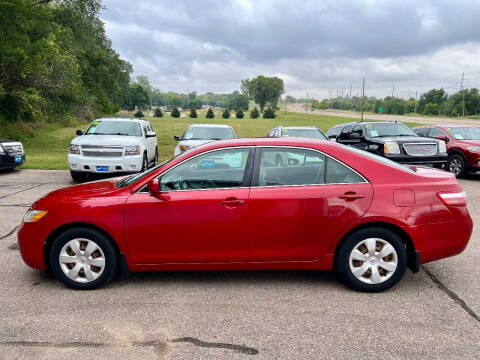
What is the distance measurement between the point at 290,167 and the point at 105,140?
24.7ft

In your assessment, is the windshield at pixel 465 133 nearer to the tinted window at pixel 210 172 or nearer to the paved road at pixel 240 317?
the paved road at pixel 240 317

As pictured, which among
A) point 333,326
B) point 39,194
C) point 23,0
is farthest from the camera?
point 23,0

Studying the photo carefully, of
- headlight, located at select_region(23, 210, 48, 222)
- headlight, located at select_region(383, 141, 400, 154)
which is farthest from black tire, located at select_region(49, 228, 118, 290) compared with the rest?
headlight, located at select_region(383, 141, 400, 154)

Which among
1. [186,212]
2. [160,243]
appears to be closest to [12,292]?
[160,243]

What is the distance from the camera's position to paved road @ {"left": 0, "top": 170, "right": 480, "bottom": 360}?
2.95 meters

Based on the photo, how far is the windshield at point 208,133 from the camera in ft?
39.2

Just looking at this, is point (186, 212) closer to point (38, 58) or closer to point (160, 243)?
point (160, 243)

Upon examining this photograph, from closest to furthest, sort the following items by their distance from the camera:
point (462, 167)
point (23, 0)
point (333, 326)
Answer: point (333, 326)
point (462, 167)
point (23, 0)

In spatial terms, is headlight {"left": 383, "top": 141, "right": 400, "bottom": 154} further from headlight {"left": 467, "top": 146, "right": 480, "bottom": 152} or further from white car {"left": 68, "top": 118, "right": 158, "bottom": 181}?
white car {"left": 68, "top": 118, "right": 158, "bottom": 181}

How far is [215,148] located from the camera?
4051 mm

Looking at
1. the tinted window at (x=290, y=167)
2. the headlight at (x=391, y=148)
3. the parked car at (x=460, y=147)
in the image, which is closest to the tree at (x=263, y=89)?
the parked car at (x=460, y=147)

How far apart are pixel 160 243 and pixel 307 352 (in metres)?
1.72

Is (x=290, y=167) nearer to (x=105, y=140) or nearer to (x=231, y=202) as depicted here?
(x=231, y=202)

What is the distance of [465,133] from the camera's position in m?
12.8
